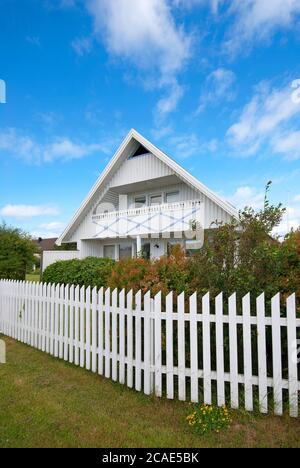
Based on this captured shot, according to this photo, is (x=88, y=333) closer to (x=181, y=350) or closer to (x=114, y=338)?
(x=114, y=338)

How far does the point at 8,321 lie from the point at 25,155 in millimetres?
10314

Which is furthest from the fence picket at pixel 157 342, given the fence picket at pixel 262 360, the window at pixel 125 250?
the window at pixel 125 250

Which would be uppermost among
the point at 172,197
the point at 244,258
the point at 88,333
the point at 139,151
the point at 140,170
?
the point at 139,151

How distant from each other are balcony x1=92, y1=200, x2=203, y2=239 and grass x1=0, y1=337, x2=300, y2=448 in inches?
408

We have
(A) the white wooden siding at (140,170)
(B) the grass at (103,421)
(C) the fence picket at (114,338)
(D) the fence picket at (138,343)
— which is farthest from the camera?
(A) the white wooden siding at (140,170)

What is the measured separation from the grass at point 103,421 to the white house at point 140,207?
980cm

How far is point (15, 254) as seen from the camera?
12.4 m

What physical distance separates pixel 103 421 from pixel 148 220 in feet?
43.2

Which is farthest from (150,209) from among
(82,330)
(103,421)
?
(103,421)

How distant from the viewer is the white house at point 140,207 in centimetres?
1440

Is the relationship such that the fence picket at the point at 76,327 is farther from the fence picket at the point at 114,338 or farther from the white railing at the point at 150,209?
the white railing at the point at 150,209

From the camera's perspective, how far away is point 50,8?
29.3 feet

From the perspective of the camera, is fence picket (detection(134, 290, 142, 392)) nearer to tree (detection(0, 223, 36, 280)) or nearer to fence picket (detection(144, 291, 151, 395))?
fence picket (detection(144, 291, 151, 395))
